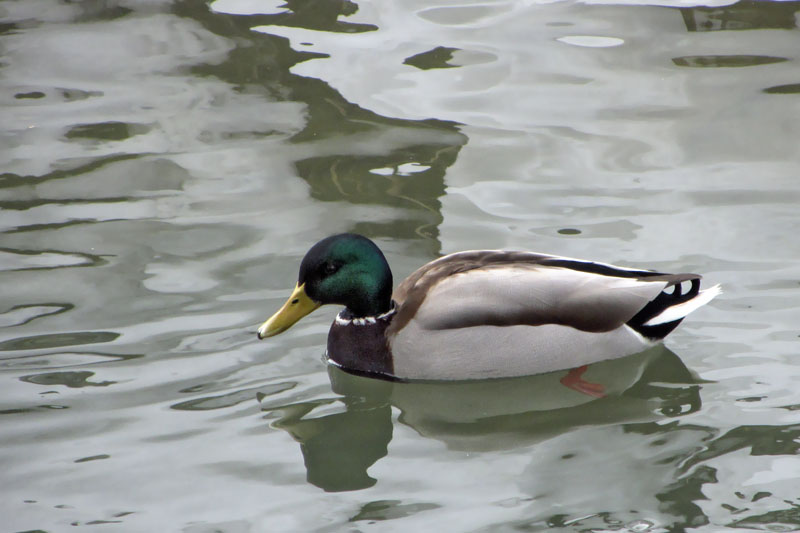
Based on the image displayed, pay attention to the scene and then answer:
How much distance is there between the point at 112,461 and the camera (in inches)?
203

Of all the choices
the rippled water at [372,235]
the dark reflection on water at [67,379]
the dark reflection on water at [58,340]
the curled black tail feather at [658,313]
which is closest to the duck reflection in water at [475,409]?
the rippled water at [372,235]

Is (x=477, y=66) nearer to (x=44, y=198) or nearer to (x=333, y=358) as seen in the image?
(x=44, y=198)

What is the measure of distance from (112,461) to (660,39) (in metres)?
6.12

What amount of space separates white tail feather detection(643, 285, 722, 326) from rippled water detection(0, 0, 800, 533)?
22 centimetres

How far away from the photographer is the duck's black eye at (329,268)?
5840 mm

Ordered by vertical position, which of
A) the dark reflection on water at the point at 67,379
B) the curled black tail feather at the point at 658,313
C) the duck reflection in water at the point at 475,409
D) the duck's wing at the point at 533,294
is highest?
the duck's wing at the point at 533,294

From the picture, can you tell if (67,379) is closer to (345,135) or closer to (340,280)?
(340,280)

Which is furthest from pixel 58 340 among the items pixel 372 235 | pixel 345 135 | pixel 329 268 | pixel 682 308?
pixel 682 308

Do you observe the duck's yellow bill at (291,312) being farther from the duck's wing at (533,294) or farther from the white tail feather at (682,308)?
the white tail feather at (682,308)

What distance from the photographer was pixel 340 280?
588cm

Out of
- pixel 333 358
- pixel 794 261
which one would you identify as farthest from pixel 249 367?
pixel 794 261

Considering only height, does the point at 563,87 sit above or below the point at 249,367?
above

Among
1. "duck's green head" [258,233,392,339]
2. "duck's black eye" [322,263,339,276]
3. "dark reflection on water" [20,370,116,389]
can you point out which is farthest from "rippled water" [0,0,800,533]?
"duck's black eye" [322,263,339,276]

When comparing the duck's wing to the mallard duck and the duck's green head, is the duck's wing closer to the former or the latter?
the mallard duck
